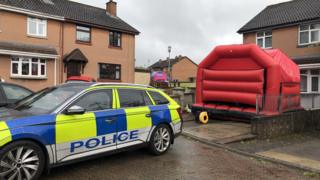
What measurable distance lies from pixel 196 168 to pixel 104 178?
189 centimetres

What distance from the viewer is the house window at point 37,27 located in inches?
787

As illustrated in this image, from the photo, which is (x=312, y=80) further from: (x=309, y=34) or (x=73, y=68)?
(x=73, y=68)

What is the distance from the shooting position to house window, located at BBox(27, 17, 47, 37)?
65.6 ft

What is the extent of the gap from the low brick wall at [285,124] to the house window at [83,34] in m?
16.7

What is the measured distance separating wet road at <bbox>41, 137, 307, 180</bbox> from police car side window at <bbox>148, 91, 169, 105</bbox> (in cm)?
121

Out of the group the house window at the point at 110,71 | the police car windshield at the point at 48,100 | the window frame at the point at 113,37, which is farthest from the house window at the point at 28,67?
the police car windshield at the point at 48,100

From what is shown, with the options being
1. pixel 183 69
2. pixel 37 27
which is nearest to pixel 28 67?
pixel 37 27

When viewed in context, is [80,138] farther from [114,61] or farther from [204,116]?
[114,61]

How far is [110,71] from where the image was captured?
79.9ft

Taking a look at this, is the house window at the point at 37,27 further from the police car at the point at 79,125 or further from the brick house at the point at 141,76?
the police car at the point at 79,125

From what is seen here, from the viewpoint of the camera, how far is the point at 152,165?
582 cm

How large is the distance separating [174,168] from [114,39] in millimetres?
20244

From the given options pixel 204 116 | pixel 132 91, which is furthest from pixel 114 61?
pixel 132 91

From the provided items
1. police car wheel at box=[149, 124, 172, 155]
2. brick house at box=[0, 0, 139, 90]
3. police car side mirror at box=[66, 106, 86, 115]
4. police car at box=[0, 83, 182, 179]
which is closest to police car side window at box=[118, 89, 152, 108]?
police car at box=[0, 83, 182, 179]
